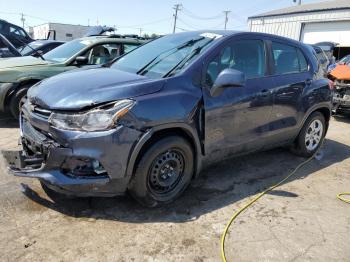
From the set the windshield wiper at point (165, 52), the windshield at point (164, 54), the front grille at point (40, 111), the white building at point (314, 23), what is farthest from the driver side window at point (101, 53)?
the white building at point (314, 23)

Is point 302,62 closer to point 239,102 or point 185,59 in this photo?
point 239,102

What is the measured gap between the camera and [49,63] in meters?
6.89

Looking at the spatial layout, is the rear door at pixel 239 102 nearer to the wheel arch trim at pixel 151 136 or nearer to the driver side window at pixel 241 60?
the driver side window at pixel 241 60

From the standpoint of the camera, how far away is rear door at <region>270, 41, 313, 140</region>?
4.71 metres

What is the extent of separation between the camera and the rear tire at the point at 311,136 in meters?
5.45

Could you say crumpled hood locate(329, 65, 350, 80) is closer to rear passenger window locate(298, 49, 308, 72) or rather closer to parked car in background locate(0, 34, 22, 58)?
rear passenger window locate(298, 49, 308, 72)

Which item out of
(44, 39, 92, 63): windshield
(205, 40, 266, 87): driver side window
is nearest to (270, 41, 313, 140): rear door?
(205, 40, 266, 87): driver side window

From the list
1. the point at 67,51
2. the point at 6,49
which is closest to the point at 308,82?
the point at 67,51

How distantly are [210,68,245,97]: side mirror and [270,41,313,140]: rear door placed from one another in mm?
996

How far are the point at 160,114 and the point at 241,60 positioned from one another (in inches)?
58.0

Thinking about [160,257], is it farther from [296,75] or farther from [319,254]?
[296,75]

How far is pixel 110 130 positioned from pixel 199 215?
1.30m

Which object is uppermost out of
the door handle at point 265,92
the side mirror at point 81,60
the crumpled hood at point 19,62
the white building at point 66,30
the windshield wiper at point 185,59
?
the white building at point 66,30

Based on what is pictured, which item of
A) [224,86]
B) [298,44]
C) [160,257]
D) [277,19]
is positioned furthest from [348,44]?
[160,257]
